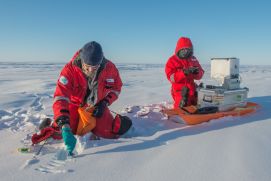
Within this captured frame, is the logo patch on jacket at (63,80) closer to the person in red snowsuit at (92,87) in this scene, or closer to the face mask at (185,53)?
the person in red snowsuit at (92,87)

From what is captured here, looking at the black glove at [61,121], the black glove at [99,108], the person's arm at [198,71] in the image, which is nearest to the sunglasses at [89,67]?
the black glove at [99,108]

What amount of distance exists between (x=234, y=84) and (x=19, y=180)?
349cm

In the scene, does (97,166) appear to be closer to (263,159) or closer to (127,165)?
(127,165)

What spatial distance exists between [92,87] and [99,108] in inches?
11.3

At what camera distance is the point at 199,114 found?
13.7 feet

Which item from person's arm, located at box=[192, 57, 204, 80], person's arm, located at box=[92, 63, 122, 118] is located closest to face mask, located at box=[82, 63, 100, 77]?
person's arm, located at box=[92, 63, 122, 118]

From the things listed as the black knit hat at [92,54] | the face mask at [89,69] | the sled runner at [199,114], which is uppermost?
the black knit hat at [92,54]

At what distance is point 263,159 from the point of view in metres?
2.53

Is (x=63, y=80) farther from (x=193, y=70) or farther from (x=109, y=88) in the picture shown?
(x=193, y=70)

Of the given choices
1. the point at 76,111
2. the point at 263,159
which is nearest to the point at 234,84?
the point at 263,159

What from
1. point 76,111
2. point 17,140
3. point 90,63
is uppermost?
point 90,63

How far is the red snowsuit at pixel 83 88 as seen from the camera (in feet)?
11.0

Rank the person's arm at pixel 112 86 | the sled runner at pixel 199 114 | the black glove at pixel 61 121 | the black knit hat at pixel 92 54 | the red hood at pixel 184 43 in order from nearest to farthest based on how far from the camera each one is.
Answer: the black glove at pixel 61 121 → the black knit hat at pixel 92 54 → the person's arm at pixel 112 86 → the sled runner at pixel 199 114 → the red hood at pixel 184 43

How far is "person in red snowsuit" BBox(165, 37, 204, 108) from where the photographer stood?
484 centimetres
